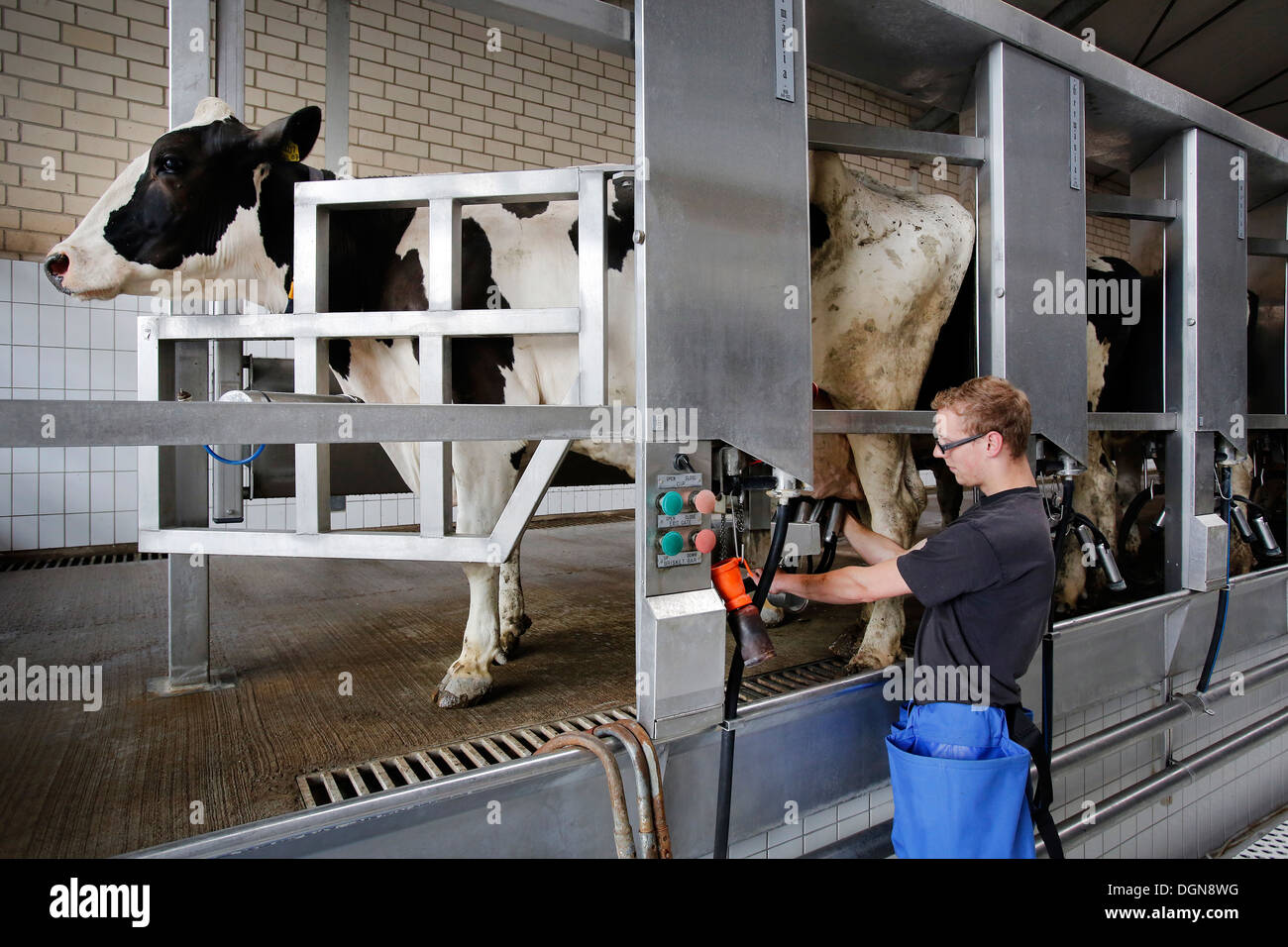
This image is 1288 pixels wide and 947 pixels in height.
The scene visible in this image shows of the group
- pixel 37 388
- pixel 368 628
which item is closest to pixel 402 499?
pixel 37 388

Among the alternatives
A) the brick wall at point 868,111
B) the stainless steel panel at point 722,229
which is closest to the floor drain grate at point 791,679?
the stainless steel panel at point 722,229

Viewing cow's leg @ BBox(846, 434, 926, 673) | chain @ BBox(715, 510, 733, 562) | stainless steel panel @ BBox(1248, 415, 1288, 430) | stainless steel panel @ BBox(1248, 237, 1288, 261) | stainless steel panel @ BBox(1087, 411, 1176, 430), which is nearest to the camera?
chain @ BBox(715, 510, 733, 562)

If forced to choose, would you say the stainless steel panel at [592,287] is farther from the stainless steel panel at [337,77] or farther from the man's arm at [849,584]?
the stainless steel panel at [337,77]

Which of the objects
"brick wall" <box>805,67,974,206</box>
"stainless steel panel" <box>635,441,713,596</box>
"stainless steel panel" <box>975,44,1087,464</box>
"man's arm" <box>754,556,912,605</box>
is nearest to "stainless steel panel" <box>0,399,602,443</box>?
"stainless steel panel" <box>635,441,713,596</box>

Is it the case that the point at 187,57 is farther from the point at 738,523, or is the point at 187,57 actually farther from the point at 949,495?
the point at 949,495

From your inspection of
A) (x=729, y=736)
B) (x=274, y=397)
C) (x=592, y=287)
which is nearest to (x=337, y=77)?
(x=274, y=397)

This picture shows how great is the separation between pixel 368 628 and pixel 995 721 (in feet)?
8.13

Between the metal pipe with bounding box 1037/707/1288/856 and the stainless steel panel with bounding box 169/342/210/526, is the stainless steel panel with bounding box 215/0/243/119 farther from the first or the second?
the metal pipe with bounding box 1037/707/1288/856

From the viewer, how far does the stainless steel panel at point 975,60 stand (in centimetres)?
189

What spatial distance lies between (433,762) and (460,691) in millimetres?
394

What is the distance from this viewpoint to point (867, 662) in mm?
2471

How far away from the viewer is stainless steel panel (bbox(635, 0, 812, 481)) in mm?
1347

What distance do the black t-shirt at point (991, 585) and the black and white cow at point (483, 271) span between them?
1.04 metres

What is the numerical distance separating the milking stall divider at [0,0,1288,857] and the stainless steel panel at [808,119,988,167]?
0.04ft
